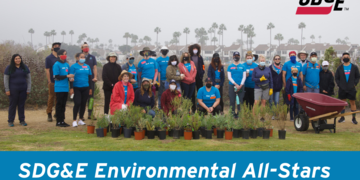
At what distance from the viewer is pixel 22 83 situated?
854 centimetres

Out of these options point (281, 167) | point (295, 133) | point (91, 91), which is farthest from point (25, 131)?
point (295, 133)

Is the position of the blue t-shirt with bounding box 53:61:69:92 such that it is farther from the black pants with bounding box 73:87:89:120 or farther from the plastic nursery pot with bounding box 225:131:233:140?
the plastic nursery pot with bounding box 225:131:233:140

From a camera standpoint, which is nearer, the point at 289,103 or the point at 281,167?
the point at 281,167

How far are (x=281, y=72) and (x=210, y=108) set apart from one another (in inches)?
123

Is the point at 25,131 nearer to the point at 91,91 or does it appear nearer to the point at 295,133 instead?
the point at 91,91

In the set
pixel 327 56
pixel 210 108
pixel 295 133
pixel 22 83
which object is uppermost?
pixel 327 56

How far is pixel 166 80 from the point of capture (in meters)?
9.32

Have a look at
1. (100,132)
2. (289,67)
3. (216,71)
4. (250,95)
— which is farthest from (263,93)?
(100,132)

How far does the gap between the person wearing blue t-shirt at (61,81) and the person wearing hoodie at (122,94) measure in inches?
49.2

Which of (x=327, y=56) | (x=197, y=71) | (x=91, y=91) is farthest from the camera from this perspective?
(x=327, y=56)

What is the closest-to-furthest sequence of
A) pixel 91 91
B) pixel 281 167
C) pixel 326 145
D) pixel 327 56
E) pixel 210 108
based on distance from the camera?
pixel 281 167 < pixel 326 145 < pixel 210 108 < pixel 91 91 < pixel 327 56

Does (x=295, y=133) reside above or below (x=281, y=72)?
below

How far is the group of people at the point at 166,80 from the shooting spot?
319 inches

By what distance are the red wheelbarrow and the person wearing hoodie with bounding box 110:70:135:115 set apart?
14.3 feet
